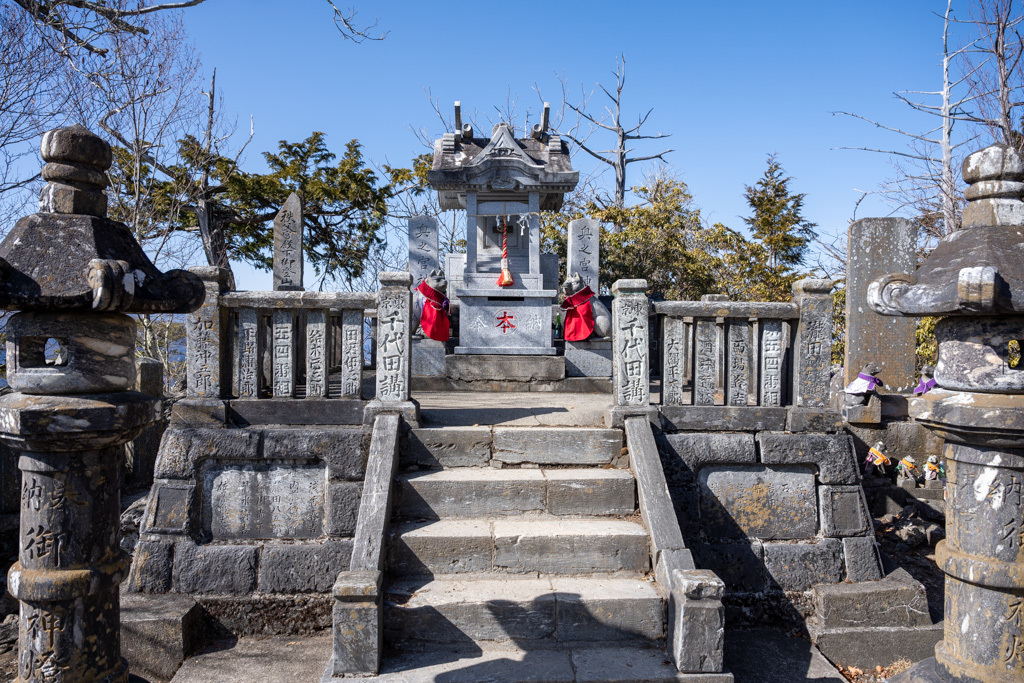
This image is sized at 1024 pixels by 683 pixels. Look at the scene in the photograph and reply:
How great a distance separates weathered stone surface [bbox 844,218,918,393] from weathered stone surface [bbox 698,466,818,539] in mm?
3472

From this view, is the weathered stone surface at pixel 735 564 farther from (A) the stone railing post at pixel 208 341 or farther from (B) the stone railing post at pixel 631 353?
(A) the stone railing post at pixel 208 341

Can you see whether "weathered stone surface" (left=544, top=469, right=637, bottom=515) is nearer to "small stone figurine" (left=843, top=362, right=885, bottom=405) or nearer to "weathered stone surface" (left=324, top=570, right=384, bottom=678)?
"weathered stone surface" (left=324, top=570, right=384, bottom=678)

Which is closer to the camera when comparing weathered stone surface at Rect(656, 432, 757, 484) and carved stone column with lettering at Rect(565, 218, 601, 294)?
weathered stone surface at Rect(656, 432, 757, 484)

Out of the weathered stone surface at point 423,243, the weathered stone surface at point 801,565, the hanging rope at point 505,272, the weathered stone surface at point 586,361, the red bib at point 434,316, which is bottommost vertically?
the weathered stone surface at point 801,565

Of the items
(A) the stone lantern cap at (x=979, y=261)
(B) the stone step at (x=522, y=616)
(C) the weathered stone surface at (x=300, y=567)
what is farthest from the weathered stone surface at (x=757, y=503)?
(C) the weathered stone surface at (x=300, y=567)

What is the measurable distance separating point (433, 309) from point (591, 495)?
4.52 m

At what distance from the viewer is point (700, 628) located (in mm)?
3557

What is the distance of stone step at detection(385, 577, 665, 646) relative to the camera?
3793 mm

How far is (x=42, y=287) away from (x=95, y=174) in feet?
1.94

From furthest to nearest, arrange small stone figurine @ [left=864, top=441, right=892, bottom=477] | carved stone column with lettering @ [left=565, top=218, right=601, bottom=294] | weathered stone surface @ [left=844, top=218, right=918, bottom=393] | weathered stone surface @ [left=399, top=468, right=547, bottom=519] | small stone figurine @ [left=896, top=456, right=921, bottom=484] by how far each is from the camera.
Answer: carved stone column with lettering @ [left=565, top=218, right=601, bottom=294] < weathered stone surface @ [left=844, top=218, right=918, bottom=393] < small stone figurine @ [left=896, top=456, right=921, bottom=484] < small stone figurine @ [left=864, top=441, right=892, bottom=477] < weathered stone surface @ [left=399, top=468, right=547, bottom=519]

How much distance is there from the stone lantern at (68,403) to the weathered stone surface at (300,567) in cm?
195

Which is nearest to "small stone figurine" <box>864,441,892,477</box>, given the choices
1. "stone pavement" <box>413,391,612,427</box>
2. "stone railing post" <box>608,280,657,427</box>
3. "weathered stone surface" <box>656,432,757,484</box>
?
"weathered stone surface" <box>656,432,757,484</box>

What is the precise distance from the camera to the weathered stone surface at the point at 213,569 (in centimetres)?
464

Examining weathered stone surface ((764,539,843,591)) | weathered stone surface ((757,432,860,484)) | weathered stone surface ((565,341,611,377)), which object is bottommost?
weathered stone surface ((764,539,843,591))
